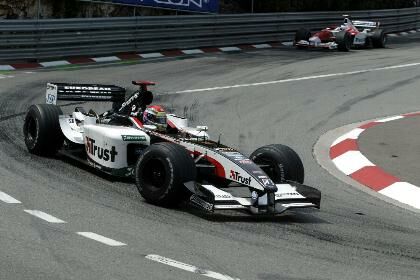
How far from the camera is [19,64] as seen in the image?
20.3 metres

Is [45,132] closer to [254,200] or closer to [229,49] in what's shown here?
[254,200]

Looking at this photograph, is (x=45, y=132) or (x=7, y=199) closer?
(x=7, y=199)

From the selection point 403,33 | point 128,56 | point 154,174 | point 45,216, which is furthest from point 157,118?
point 403,33

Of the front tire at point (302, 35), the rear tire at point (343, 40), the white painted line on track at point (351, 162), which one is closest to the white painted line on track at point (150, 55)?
the front tire at point (302, 35)

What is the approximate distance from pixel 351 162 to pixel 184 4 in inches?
593

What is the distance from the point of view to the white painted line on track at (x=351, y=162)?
441 inches

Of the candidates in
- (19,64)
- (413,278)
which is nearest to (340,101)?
(19,64)

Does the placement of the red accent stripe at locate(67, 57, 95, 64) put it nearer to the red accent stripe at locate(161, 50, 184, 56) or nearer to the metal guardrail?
the metal guardrail

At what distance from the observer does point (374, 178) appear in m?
10.7

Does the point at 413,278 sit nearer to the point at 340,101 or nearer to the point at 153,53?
Answer: the point at 340,101

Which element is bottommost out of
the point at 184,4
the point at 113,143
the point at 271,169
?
the point at 271,169

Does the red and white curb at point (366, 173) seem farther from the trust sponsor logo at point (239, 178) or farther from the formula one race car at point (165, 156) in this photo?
the trust sponsor logo at point (239, 178)

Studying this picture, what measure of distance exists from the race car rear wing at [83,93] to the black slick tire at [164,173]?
8.87ft

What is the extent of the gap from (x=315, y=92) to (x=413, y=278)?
11.5 meters
